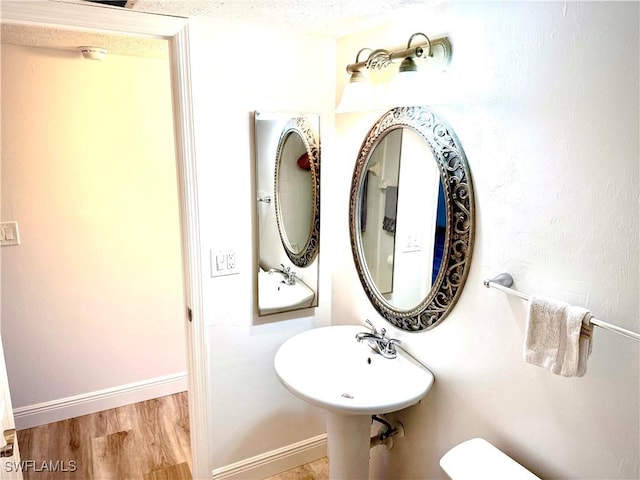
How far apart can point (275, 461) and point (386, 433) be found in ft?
2.20

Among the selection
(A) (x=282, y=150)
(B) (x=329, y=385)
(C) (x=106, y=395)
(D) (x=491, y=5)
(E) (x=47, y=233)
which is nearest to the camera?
(D) (x=491, y=5)

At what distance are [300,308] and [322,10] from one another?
1.26m

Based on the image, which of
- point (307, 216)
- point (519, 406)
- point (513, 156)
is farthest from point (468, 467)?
point (307, 216)

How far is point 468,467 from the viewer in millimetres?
1258

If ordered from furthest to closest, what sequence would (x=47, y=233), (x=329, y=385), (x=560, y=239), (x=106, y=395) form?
(x=106, y=395) < (x=47, y=233) < (x=329, y=385) < (x=560, y=239)

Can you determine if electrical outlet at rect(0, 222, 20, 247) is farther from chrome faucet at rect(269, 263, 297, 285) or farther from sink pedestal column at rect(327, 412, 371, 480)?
sink pedestal column at rect(327, 412, 371, 480)

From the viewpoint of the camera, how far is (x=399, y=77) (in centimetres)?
143

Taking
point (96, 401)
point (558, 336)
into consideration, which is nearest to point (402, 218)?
point (558, 336)

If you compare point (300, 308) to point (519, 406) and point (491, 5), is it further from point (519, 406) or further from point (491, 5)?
point (491, 5)

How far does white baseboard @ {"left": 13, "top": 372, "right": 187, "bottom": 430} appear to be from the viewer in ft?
8.26

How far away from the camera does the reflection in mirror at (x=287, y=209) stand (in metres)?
1.86

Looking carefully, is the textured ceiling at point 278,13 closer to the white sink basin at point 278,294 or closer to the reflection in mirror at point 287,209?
the reflection in mirror at point 287,209

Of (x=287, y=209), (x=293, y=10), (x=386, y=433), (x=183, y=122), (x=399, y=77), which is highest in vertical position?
(x=293, y=10)

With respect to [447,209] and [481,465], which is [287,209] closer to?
[447,209]
